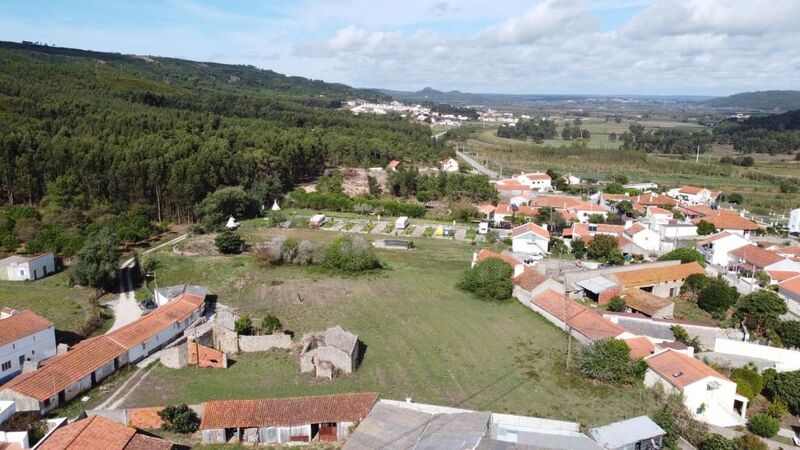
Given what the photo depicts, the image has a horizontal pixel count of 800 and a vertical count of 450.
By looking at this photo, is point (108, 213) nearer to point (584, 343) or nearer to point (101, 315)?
point (101, 315)

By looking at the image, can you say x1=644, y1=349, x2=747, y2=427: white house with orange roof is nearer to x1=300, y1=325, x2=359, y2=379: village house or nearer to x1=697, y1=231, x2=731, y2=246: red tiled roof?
x1=300, y1=325, x2=359, y2=379: village house

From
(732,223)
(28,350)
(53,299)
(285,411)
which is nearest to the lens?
(285,411)

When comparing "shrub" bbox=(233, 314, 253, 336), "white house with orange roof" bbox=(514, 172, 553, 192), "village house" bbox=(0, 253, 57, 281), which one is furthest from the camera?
"white house with orange roof" bbox=(514, 172, 553, 192)

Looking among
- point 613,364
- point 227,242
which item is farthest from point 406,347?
point 227,242

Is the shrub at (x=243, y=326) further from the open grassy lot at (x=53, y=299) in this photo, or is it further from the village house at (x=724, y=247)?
the village house at (x=724, y=247)

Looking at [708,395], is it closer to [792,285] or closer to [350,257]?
[792,285]

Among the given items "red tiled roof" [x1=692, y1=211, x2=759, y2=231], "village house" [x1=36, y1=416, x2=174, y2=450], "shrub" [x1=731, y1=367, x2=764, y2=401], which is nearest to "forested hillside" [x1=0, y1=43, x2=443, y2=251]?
"village house" [x1=36, y1=416, x2=174, y2=450]
